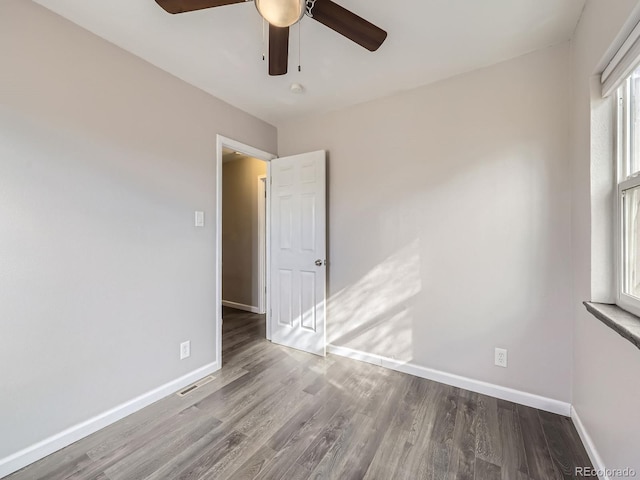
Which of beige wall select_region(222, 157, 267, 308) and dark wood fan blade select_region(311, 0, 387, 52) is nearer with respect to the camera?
dark wood fan blade select_region(311, 0, 387, 52)

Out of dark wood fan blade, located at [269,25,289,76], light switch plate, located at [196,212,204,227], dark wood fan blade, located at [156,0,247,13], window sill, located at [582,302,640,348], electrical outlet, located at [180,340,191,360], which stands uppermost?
dark wood fan blade, located at [156,0,247,13]

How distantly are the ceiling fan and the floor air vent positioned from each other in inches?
92.8

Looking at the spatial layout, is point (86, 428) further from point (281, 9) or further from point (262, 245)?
point (262, 245)

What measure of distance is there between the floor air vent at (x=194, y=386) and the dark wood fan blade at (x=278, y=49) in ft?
7.64

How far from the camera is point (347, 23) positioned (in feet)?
4.17

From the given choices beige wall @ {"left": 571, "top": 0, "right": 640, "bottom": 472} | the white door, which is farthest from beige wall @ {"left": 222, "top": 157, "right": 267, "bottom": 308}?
beige wall @ {"left": 571, "top": 0, "right": 640, "bottom": 472}

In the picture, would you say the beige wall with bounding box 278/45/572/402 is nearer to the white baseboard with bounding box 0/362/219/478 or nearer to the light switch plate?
the light switch plate

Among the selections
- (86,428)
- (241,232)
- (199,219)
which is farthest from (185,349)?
(241,232)

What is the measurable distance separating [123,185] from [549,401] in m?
3.20

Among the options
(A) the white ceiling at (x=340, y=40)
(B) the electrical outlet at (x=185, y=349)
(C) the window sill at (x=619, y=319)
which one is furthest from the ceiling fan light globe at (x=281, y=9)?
(B) the electrical outlet at (x=185, y=349)

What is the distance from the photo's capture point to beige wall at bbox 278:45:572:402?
1855mm

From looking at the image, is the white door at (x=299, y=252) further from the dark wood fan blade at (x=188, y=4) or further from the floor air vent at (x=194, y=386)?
the dark wood fan blade at (x=188, y=4)

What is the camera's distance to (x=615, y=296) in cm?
139

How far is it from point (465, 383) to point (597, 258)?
127 cm
